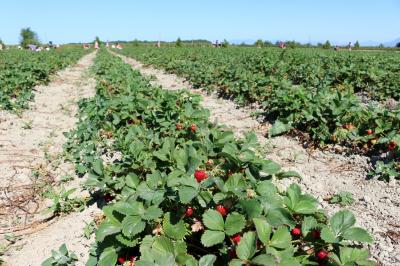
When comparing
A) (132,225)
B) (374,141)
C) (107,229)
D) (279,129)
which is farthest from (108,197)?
(374,141)

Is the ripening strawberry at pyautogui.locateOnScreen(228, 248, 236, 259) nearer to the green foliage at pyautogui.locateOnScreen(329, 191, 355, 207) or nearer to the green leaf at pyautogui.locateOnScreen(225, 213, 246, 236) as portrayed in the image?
the green leaf at pyautogui.locateOnScreen(225, 213, 246, 236)

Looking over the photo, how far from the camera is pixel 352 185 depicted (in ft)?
14.7

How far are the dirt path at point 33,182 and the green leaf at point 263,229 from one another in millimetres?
1739

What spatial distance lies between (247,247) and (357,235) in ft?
1.97

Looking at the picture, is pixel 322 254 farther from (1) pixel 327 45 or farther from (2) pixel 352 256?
(1) pixel 327 45

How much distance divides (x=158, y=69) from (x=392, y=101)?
13.1 m

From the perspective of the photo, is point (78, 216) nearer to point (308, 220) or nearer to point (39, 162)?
point (39, 162)

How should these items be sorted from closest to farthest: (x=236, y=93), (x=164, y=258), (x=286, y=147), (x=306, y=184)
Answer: (x=164, y=258) → (x=306, y=184) → (x=286, y=147) → (x=236, y=93)

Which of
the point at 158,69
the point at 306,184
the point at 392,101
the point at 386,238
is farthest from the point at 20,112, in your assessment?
the point at 158,69

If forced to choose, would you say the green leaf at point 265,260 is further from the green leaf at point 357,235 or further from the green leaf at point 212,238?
the green leaf at point 357,235

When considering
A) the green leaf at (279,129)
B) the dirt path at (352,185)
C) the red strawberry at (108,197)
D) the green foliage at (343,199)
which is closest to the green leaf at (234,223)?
the dirt path at (352,185)

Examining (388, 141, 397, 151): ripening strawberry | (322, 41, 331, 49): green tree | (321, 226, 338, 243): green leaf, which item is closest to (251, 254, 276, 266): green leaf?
(321, 226, 338, 243): green leaf

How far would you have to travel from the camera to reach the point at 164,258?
196 centimetres

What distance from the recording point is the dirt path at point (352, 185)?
3.29 m
